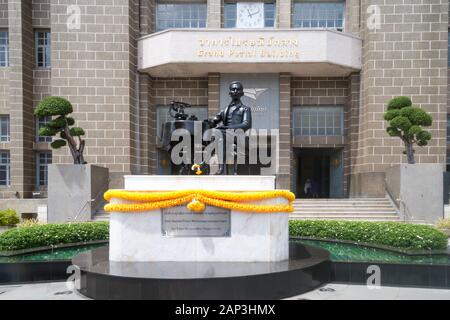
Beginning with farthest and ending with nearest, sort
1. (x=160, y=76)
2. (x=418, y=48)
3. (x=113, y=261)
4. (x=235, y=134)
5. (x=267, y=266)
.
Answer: (x=160, y=76) < (x=418, y=48) < (x=235, y=134) < (x=113, y=261) < (x=267, y=266)

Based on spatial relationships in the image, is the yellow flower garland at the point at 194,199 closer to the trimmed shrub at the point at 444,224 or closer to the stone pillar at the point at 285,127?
the trimmed shrub at the point at 444,224

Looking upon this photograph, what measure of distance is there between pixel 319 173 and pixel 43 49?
1804 cm

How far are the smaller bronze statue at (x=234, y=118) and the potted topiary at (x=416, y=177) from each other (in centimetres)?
839

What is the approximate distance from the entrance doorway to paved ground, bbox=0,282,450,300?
13217 millimetres

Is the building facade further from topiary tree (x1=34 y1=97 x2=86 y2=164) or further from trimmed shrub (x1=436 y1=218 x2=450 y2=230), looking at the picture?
trimmed shrub (x1=436 y1=218 x2=450 y2=230)

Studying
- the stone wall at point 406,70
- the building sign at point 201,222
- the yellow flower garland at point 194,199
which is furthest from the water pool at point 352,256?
the stone wall at point 406,70

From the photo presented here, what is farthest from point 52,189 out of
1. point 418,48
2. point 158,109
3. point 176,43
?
point 418,48

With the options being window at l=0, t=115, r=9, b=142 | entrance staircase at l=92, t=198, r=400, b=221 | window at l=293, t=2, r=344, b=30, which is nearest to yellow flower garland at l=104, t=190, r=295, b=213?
entrance staircase at l=92, t=198, r=400, b=221

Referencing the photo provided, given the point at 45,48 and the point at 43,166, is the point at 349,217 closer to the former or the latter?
the point at 43,166

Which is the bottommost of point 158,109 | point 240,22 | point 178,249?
point 178,249

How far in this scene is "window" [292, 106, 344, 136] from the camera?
18.8 meters

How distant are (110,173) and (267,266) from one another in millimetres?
13122

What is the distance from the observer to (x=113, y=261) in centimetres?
628

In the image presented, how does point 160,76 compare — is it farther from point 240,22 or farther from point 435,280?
point 435,280
